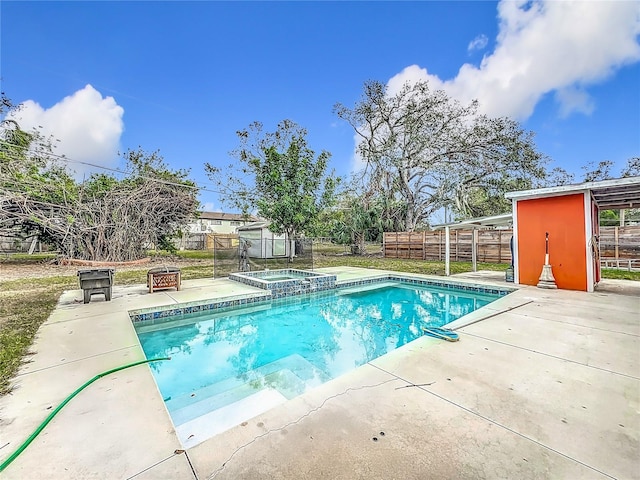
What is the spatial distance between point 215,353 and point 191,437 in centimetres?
212

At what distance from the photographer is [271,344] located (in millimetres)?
4711

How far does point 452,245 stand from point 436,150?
7.55 metres

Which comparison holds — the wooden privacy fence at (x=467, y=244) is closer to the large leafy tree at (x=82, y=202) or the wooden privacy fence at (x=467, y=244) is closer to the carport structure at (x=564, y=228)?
the carport structure at (x=564, y=228)

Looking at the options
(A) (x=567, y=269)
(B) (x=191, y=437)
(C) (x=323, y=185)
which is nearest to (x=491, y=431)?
(B) (x=191, y=437)

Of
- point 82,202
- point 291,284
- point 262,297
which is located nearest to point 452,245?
point 291,284

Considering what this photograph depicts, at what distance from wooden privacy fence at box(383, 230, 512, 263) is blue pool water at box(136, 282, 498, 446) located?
24.9ft

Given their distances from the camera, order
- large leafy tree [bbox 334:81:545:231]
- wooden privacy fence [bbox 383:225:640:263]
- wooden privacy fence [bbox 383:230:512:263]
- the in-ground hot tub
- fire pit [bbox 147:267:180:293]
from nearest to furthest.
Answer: fire pit [bbox 147:267:180:293] < the in-ground hot tub < wooden privacy fence [bbox 383:225:640:263] < wooden privacy fence [bbox 383:230:512:263] < large leafy tree [bbox 334:81:545:231]

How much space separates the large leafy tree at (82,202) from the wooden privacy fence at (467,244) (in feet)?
41.1

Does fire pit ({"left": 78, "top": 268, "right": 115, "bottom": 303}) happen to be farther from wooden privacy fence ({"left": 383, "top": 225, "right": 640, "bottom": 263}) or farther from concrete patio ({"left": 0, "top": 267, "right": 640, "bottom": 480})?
wooden privacy fence ({"left": 383, "top": 225, "right": 640, "bottom": 263})

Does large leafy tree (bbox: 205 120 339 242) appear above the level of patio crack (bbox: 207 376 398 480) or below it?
above

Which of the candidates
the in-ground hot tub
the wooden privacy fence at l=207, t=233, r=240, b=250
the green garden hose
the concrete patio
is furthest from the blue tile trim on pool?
the wooden privacy fence at l=207, t=233, r=240, b=250

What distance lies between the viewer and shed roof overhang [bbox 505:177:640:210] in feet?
19.0

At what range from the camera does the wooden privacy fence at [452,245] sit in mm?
13673

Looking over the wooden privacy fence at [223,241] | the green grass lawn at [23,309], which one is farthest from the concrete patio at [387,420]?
the wooden privacy fence at [223,241]
